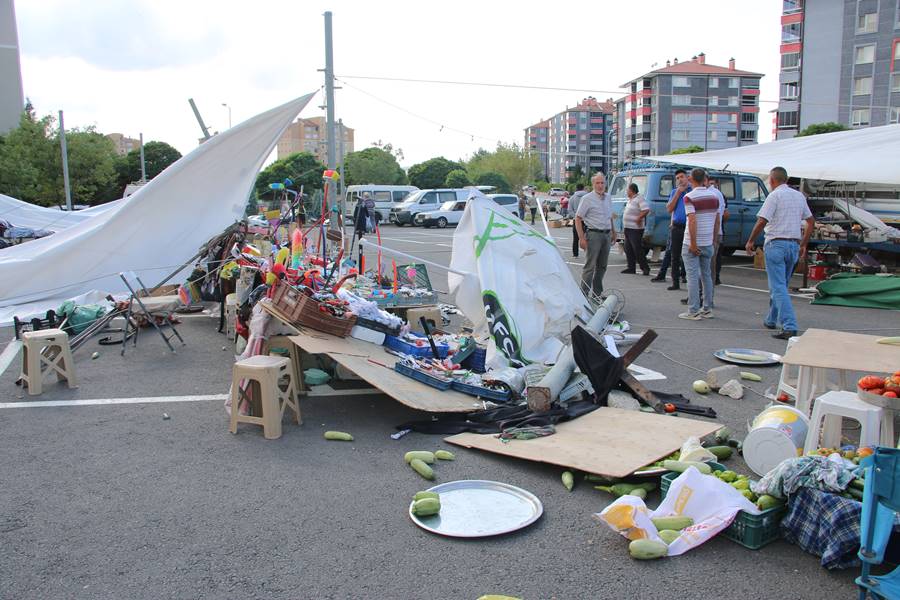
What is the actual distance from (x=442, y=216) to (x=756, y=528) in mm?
30111

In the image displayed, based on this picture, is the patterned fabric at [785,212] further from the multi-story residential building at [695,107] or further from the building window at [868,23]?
the multi-story residential building at [695,107]

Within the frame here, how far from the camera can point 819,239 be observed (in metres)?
12.3

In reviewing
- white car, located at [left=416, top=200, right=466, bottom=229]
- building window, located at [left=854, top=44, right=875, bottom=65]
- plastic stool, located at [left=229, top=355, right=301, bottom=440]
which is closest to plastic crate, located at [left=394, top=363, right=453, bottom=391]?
plastic stool, located at [left=229, top=355, right=301, bottom=440]

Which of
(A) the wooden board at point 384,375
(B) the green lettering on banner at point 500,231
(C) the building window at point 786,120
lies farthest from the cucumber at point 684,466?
(C) the building window at point 786,120

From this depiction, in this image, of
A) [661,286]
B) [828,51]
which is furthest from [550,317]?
[828,51]

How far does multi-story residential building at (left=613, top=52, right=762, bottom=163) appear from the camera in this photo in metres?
94.4

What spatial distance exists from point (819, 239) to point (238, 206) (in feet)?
34.9

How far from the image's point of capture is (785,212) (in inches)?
304

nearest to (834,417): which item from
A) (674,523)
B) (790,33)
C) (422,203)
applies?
(674,523)

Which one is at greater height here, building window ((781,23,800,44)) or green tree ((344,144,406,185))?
building window ((781,23,800,44))

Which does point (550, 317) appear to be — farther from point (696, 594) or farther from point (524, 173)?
point (524, 173)

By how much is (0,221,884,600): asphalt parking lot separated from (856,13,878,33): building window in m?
60.2

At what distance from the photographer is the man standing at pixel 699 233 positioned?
8844mm

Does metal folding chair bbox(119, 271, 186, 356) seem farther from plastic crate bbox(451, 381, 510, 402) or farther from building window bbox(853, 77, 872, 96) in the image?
building window bbox(853, 77, 872, 96)
